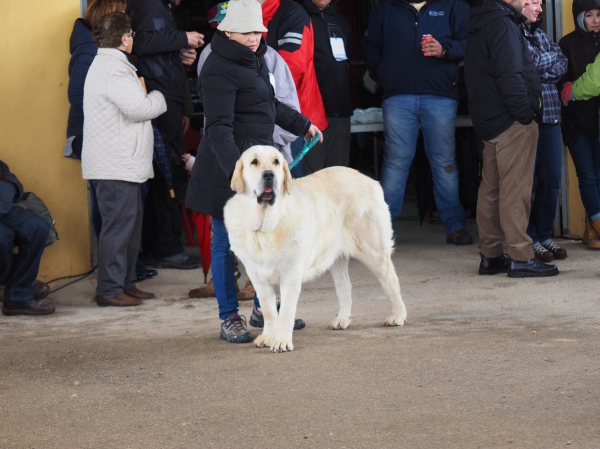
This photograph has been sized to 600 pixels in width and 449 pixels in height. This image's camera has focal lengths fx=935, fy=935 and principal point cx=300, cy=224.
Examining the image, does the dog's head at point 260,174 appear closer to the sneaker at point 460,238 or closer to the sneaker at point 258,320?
the sneaker at point 258,320

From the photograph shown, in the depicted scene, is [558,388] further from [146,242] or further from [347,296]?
[146,242]

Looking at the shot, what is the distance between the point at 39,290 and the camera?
6.64m

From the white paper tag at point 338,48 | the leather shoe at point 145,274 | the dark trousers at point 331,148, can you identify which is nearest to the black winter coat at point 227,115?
the leather shoe at point 145,274

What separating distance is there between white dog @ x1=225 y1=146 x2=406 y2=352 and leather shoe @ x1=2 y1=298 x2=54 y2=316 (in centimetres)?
189

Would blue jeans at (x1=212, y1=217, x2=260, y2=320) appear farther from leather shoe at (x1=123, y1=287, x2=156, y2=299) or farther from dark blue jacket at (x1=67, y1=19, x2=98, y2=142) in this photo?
dark blue jacket at (x1=67, y1=19, x2=98, y2=142)

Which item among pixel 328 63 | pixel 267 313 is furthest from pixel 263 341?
pixel 328 63

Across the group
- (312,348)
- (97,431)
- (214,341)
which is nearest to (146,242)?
(214,341)

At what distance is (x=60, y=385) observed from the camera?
4.50 meters

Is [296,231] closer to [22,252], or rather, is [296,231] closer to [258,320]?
[258,320]

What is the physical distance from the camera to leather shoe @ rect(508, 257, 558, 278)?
267 inches

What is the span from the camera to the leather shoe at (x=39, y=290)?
21.7 feet

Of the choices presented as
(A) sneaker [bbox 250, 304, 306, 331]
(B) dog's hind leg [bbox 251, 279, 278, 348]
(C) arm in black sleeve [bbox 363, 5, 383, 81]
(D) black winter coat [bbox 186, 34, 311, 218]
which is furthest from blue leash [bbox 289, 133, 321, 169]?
(C) arm in black sleeve [bbox 363, 5, 383, 81]

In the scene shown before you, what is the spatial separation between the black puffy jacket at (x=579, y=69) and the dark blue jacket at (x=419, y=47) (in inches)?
35.4

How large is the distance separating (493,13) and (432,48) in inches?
56.1
